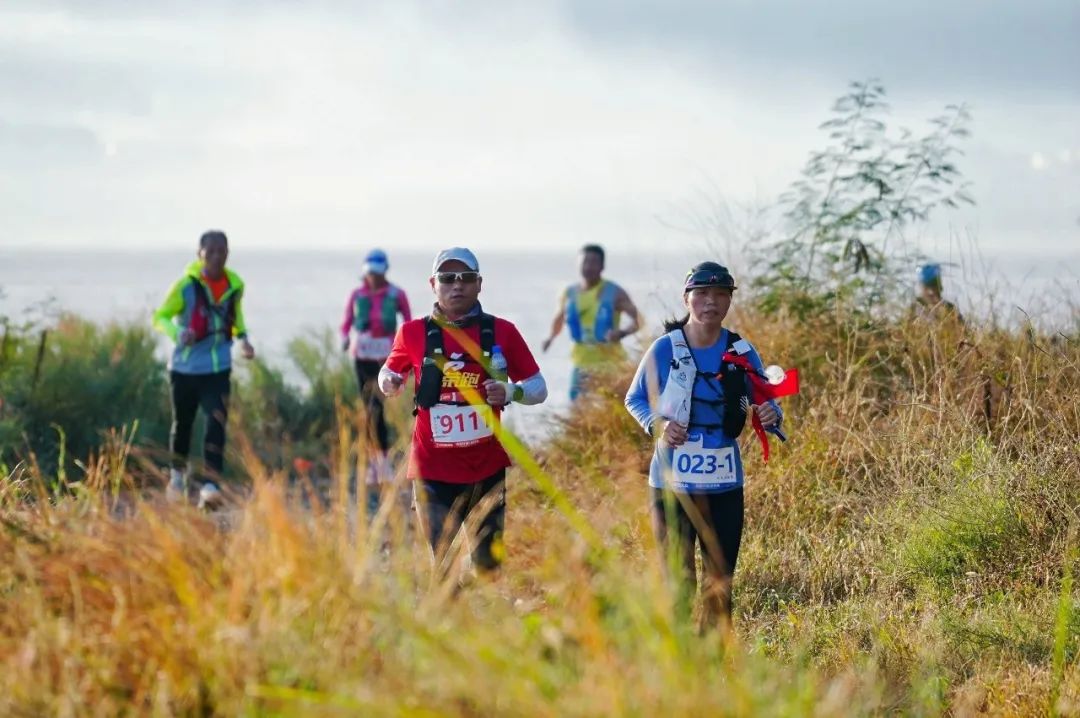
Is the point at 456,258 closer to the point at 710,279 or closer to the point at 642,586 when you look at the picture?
the point at 710,279

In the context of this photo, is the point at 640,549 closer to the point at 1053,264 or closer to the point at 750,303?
the point at 750,303

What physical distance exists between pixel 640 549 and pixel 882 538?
1.34 meters

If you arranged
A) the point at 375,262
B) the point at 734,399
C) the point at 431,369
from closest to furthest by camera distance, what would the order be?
1. the point at 734,399
2. the point at 431,369
3. the point at 375,262

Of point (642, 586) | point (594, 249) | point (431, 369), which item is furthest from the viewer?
point (594, 249)

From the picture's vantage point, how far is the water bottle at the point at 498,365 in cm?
669

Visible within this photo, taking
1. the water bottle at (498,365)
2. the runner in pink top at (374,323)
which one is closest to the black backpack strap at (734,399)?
the water bottle at (498,365)

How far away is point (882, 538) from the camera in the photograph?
7680 mm

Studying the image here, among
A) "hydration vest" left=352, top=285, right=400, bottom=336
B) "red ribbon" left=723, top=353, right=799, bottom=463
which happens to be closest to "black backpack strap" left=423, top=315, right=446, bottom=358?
"red ribbon" left=723, top=353, right=799, bottom=463

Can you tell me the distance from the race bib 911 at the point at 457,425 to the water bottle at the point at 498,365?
19 centimetres

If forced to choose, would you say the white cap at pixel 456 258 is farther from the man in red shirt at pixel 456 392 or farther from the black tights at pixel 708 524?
the black tights at pixel 708 524

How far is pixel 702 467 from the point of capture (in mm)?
6234

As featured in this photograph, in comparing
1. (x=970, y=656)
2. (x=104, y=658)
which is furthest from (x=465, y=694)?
(x=970, y=656)

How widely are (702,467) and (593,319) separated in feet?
19.3

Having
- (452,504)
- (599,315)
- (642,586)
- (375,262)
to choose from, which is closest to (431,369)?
(452,504)
